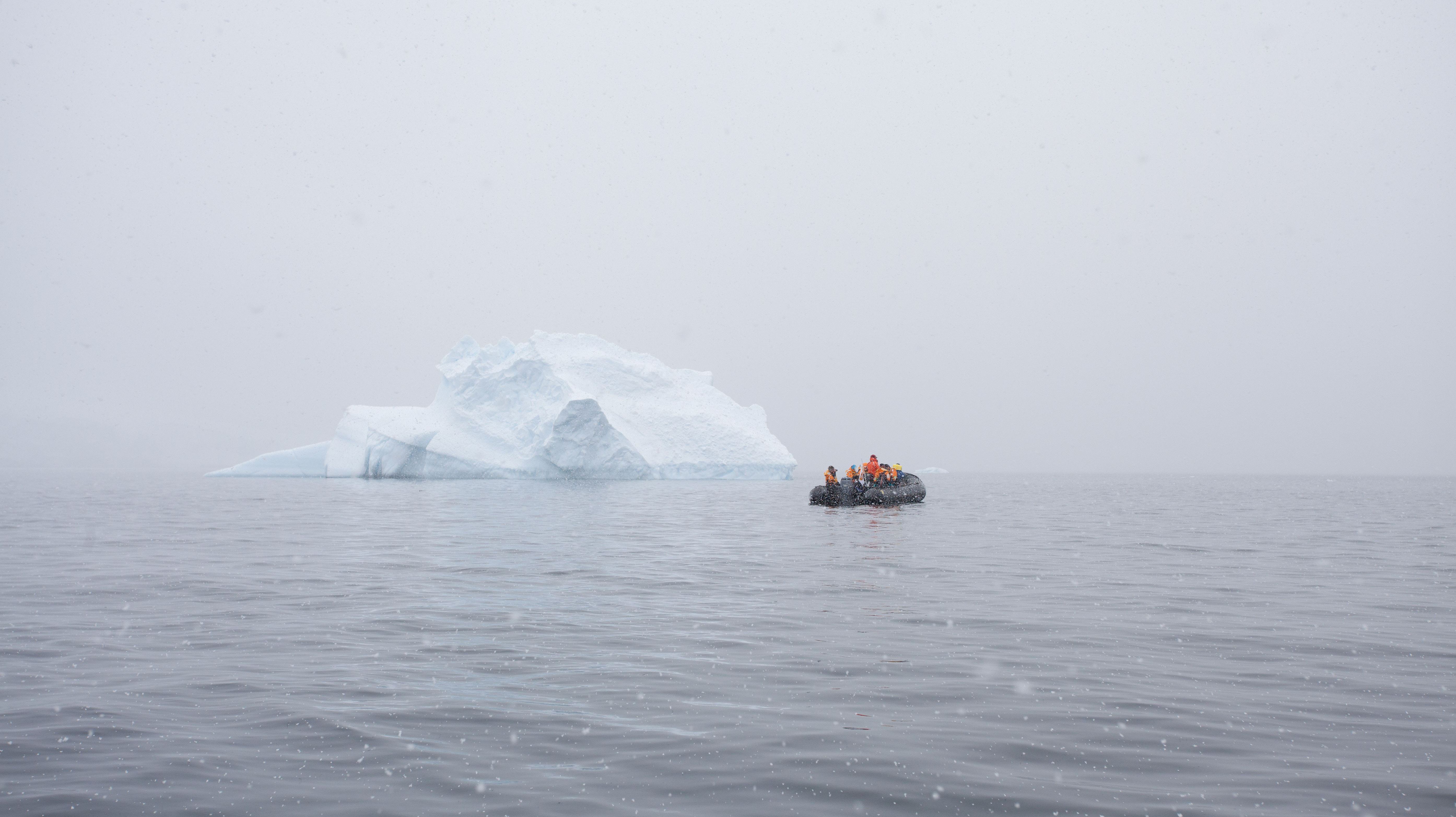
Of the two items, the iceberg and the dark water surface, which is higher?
the iceberg

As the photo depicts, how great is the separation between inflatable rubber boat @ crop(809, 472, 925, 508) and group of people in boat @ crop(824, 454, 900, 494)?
97mm

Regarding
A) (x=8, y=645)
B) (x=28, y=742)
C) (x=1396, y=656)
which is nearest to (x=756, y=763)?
(x=28, y=742)

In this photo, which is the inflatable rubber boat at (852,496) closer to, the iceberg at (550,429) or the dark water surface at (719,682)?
the dark water surface at (719,682)

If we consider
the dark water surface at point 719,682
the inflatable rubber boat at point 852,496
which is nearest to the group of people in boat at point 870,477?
the inflatable rubber boat at point 852,496

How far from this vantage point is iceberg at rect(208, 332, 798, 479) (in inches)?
2004

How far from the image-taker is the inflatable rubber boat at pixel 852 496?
31.5 m

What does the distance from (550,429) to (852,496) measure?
2321 centimetres

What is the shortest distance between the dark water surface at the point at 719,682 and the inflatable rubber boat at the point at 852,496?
13971 millimetres

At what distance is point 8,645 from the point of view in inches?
322

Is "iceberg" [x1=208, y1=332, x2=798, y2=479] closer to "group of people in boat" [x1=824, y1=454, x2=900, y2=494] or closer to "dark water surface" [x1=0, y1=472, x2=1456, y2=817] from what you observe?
"group of people in boat" [x1=824, y1=454, x2=900, y2=494]

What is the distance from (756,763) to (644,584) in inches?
294

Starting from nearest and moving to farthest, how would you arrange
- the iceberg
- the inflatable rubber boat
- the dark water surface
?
the dark water surface → the inflatable rubber boat → the iceberg

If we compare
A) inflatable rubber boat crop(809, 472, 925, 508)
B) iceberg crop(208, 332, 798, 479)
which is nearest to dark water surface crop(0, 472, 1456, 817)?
inflatable rubber boat crop(809, 472, 925, 508)

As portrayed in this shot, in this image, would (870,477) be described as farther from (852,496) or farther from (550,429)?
(550,429)
